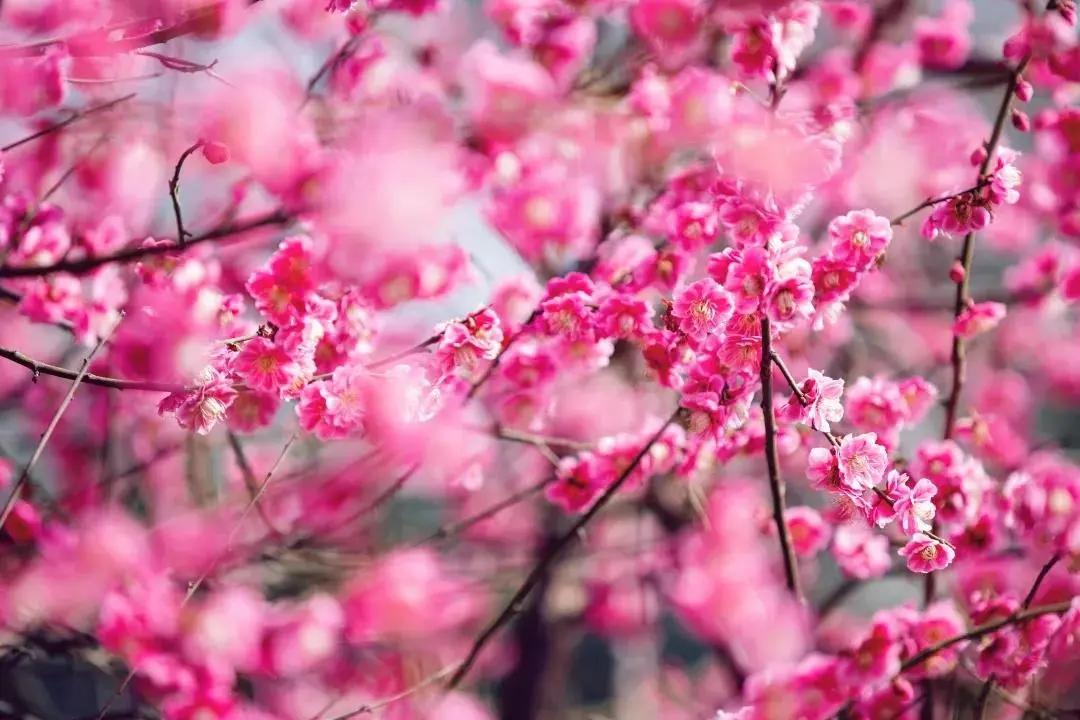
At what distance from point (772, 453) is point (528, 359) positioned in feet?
2.20

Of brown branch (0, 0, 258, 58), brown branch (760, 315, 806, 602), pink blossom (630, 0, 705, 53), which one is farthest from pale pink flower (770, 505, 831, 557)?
brown branch (0, 0, 258, 58)

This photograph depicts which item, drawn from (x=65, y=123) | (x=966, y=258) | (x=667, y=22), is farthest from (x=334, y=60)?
(x=966, y=258)

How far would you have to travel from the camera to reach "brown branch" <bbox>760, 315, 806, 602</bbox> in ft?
4.68

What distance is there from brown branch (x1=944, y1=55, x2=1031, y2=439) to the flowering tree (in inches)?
0.5

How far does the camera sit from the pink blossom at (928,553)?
145cm

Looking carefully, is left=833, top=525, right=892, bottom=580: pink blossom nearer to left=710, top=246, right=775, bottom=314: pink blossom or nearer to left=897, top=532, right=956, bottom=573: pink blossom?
left=897, top=532, right=956, bottom=573: pink blossom

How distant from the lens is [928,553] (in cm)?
145

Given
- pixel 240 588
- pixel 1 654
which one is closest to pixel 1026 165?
pixel 240 588

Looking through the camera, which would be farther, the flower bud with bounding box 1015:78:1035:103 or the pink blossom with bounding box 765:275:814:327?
the flower bud with bounding box 1015:78:1035:103

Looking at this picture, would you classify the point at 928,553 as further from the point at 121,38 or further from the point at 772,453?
the point at 121,38

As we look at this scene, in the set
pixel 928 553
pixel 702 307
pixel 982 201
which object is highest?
pixel 982 201

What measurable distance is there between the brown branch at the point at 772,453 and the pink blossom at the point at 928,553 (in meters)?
0.23

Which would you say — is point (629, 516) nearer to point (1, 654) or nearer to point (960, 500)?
point (960, 500)

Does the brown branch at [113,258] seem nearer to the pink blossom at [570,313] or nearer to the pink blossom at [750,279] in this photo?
the pink blossom at [570,313]
